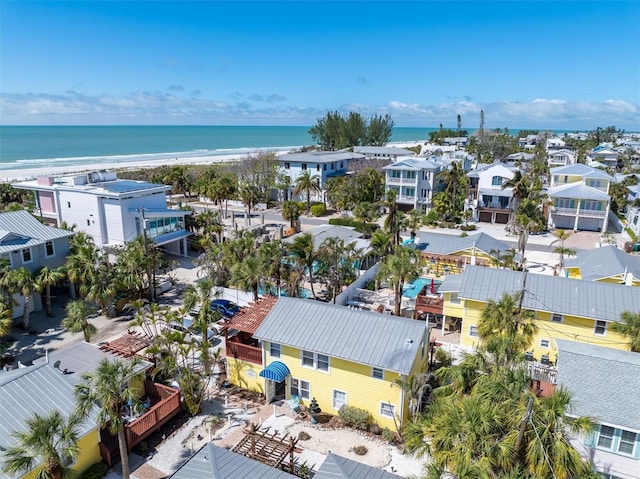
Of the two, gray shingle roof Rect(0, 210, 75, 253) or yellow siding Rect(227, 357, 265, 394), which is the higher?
gray shingle roof Rect(0, 210, 75, 253)

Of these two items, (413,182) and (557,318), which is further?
(413,182)

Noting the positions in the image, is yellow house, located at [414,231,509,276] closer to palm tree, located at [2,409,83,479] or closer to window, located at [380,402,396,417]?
window, located at [380,402,396,417]


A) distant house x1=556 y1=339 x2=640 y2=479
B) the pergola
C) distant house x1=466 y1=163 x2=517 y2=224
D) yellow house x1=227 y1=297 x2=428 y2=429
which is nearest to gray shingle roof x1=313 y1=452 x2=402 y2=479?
the pergola

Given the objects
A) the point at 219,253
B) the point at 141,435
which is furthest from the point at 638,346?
the point at 219,253

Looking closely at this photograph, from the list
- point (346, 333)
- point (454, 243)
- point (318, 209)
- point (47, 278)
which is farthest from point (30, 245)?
point (318, 209)

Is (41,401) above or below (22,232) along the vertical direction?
below

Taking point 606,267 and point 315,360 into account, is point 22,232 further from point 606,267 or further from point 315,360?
point 606,267

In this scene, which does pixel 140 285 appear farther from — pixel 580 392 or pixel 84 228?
pixel 580 392
